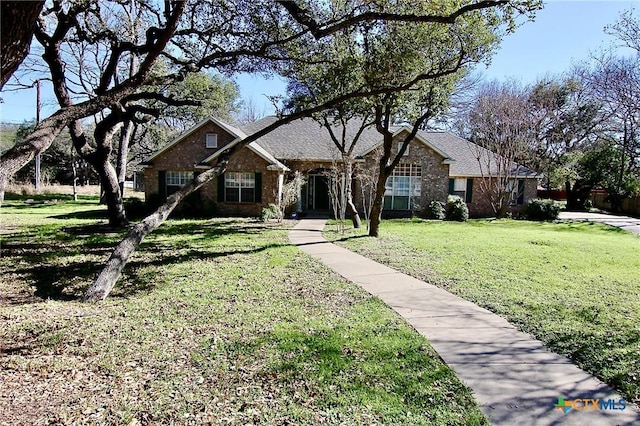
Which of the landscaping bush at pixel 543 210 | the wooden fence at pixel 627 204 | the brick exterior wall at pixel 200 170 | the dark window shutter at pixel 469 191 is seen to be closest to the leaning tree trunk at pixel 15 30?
the brick exterior wall at pixel 200 170

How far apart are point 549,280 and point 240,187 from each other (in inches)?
567

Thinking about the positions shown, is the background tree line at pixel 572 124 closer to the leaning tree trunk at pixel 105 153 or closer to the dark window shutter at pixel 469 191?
the dark window shutter at pixel 469 191

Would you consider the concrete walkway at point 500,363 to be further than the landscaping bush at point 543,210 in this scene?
No

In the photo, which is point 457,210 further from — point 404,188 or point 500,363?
point 500,363

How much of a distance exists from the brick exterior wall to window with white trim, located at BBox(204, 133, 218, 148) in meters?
0.15

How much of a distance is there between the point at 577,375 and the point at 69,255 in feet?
32.4

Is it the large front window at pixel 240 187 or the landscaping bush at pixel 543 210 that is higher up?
the large front window at pixel 240 187

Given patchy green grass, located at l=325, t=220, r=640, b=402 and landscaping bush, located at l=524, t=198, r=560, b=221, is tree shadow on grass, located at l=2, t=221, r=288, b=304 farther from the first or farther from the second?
landscaping bush, located at l=524, t=198, r=560, b=221

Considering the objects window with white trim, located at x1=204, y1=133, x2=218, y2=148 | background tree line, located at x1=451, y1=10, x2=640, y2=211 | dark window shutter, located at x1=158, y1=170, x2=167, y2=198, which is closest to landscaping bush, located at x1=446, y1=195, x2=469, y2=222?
background tree line, located at x1=451, y1=10, x2=640, y2=211

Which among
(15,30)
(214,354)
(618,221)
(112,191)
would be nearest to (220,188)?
(112,191)

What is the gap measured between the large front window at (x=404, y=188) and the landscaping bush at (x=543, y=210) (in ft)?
21.0

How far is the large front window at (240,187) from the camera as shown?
19.0 metres

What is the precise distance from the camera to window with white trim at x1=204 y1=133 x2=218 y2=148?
64.2ft

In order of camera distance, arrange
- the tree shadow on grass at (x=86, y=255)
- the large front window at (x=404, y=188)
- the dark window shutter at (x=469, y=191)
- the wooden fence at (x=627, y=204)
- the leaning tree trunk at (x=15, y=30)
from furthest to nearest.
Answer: the wooden fence at (x=627, y=204) < the dark window shutter at (x=469, y=191) < the large front window at (x=404, y=188) < the tree shadow on grass at (x=86, y=255) < the leaning tree trunk at (x=15, y=30)
